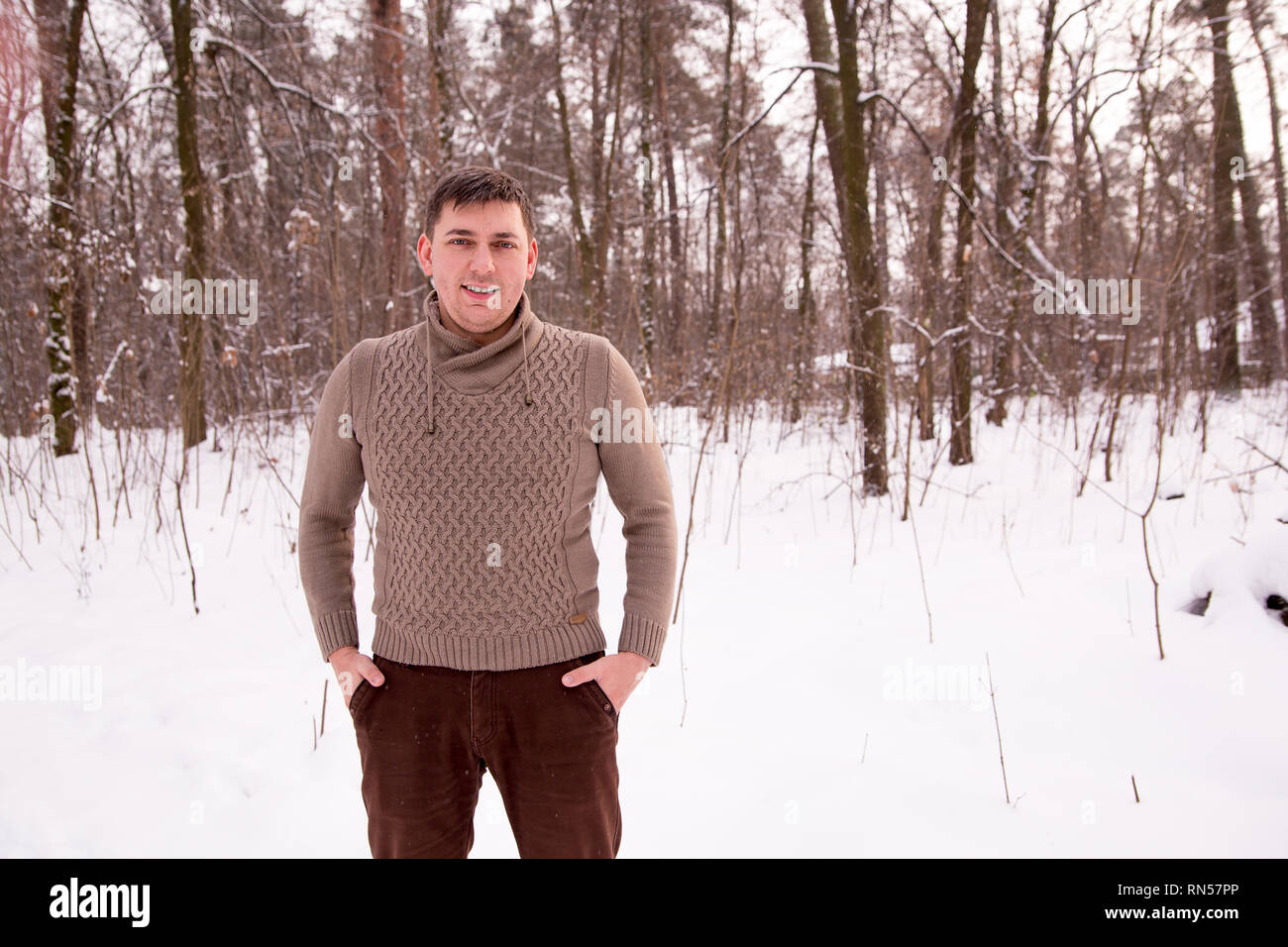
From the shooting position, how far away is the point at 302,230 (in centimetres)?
437

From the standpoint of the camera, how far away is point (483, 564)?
1.25 metres

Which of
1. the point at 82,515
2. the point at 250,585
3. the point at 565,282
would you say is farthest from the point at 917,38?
the point at 565,282

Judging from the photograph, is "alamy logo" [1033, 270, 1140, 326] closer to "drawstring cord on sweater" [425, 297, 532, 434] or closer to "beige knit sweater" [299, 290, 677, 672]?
"beige knit sweater" [299, 290, 677, 672]

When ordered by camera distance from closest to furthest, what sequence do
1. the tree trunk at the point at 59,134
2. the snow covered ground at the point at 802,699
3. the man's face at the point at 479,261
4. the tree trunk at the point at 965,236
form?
the man's face at the point at 479,261
the snow covered ground at the point at 802,699
the tree trunk at the point at 965,236
the tree trunk at the point at 59,134

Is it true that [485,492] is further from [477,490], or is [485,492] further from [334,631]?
[334,631]

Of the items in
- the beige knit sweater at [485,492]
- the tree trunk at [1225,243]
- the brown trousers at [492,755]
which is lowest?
the brown trousers at [492,755]

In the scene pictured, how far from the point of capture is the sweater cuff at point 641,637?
4.24 feet

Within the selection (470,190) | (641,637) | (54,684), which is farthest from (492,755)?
(54,684)

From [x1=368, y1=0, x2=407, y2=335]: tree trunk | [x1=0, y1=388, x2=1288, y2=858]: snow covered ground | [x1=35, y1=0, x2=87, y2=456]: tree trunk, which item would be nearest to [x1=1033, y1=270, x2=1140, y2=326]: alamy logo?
[x1=0, y1=388, x2=1288, y2=858]: snow covered ground

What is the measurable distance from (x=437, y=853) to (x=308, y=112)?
7.18 metres
